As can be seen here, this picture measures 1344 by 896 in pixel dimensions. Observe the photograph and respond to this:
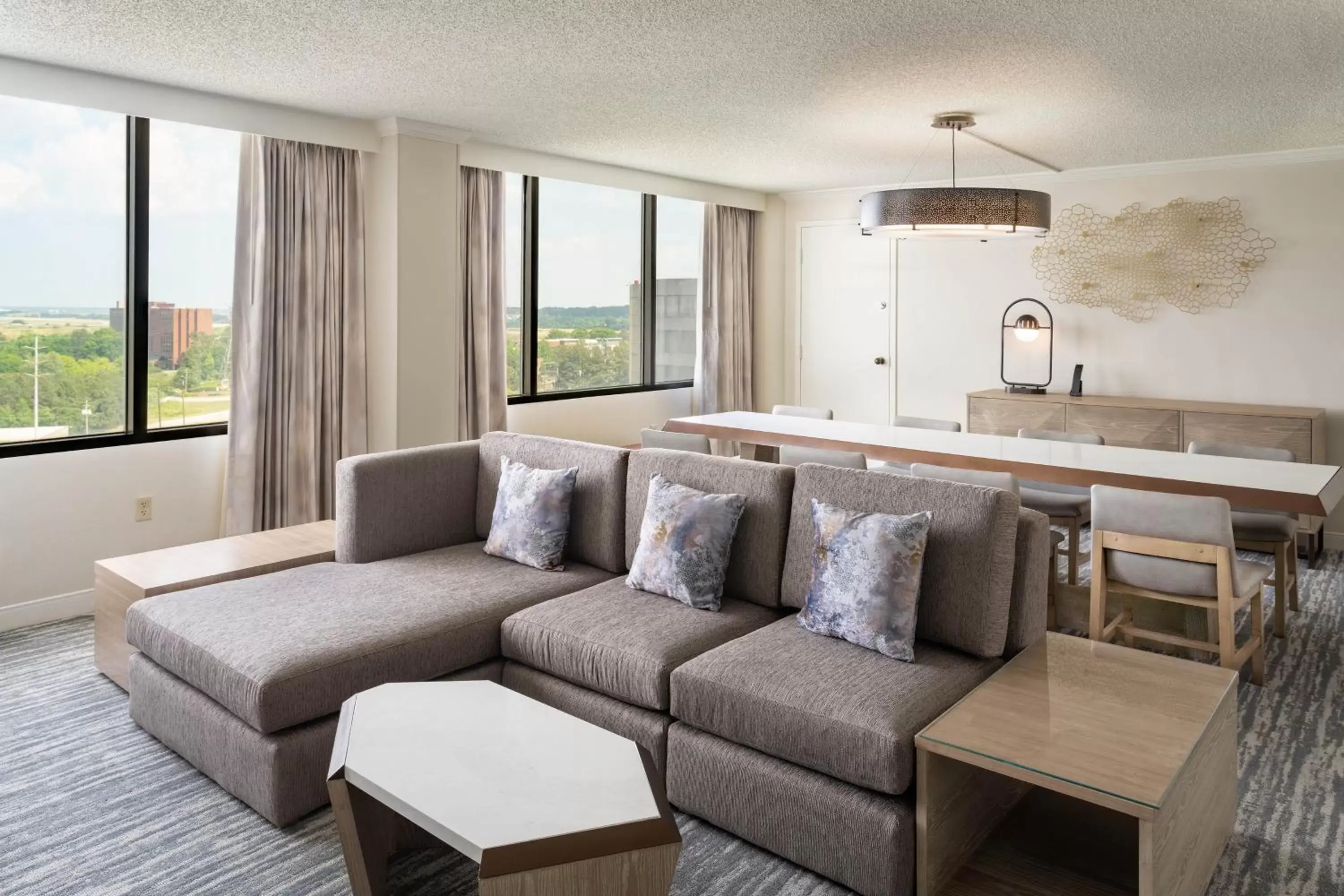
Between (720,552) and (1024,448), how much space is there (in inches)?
75.7

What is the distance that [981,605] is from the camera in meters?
2.56

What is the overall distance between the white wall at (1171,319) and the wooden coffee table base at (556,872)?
551 cm

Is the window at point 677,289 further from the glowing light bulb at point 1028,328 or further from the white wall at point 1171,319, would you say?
the glowing light bulb at point 1028,328

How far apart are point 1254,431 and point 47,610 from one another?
613cm

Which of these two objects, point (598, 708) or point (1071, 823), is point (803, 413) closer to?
point (598, 708)

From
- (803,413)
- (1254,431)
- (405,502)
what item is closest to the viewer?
(405,502)

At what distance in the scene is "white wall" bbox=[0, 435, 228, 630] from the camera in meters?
4.08

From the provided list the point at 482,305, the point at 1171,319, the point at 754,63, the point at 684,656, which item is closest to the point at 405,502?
the point at 684,656

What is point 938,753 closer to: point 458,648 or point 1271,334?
point 458,648

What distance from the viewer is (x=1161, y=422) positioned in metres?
5.73

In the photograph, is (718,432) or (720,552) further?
(718,432)

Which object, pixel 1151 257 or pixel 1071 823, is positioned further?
pixel 1151 257

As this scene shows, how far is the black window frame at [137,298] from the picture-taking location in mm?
4348

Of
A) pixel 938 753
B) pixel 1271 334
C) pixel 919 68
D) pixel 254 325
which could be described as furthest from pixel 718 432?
pixel 1271 334
